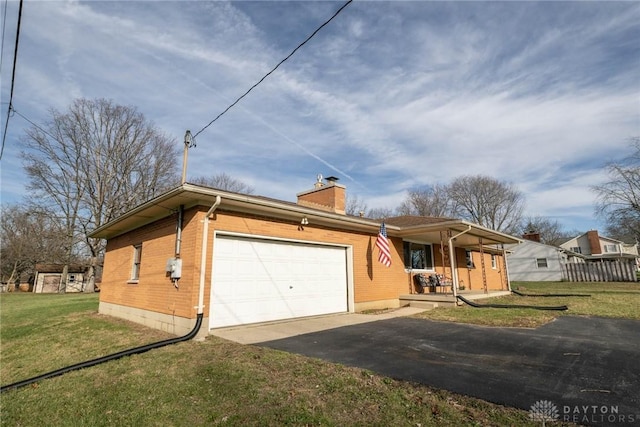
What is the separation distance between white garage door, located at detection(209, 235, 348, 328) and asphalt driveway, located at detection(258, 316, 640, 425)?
181 cm

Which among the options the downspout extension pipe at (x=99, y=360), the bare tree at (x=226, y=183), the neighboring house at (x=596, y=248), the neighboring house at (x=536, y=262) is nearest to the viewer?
the downspout extension pipe at (x=99, y=360)

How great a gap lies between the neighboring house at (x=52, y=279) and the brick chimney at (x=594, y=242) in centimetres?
6766

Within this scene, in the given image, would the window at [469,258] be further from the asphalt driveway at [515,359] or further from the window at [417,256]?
the asphalt driveway at [515,359]

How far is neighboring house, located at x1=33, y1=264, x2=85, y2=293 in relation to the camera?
3767 cm

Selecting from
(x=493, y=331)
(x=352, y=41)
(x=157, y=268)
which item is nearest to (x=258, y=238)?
(x=157, y=268)

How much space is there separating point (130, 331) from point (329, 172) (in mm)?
10365

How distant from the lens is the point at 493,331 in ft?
23.6

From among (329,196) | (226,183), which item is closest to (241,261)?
(329,196)

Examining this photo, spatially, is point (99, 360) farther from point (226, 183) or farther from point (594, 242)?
point (594, 242)

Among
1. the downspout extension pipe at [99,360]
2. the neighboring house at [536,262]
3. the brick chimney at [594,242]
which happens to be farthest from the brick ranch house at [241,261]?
the brick chimney at [594,242]

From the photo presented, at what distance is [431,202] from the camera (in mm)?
42281

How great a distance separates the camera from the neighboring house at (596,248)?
136 ft

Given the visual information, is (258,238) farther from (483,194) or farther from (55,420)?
(483,194)

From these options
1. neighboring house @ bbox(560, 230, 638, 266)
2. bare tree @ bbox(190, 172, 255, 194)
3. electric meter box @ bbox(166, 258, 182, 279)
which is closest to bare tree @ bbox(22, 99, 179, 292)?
bare tree @ bbox(190, 172, 255, 194)
